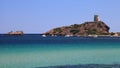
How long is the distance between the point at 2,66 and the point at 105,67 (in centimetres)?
916

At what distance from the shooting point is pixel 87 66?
30953 mm

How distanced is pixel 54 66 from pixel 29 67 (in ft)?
8.15

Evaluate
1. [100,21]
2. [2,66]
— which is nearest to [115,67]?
[2,66]

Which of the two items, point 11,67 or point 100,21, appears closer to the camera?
point 11,67

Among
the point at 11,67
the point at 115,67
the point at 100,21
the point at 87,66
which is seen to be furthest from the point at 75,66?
the point at 100,21

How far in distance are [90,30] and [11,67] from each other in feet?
555

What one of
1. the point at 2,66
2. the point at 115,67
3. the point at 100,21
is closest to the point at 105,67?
the point at 115,67

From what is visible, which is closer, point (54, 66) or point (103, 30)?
point (54, 66)

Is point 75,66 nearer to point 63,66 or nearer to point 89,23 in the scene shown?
point 63,66

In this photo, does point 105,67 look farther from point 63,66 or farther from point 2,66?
point 2,66

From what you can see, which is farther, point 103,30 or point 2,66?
point 103,30

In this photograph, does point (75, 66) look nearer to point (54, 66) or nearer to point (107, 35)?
point (54, 66)

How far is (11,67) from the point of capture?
30297 mm

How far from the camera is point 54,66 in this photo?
104 ft
